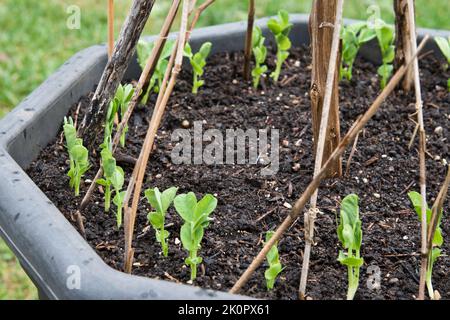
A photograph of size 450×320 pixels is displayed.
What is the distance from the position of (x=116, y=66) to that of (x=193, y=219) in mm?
339

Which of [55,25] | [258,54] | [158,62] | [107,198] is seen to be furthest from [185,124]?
[55,25]

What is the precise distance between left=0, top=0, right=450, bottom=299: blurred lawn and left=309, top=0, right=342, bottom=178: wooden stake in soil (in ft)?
4.64

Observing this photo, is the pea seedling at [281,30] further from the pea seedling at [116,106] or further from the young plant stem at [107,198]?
the young plant stem at [107,198]

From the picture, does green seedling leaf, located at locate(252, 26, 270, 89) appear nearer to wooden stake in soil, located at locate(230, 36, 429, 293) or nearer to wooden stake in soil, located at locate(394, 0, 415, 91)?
wooden stake in soil, located at locate(394, 0, 415, 91)

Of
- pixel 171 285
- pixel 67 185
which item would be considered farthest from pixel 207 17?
pixel 171 285

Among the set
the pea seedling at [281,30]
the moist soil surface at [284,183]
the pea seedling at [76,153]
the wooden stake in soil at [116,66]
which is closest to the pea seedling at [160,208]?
the moist soil surface at [284,183]

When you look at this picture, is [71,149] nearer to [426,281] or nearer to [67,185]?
[67,185]

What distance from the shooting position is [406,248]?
1.08 meters

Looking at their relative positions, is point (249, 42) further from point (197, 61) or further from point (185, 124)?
point (185, 124)

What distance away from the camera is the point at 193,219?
0.98m

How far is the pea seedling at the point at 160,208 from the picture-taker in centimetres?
100

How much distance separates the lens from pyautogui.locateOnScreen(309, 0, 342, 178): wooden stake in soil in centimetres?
111

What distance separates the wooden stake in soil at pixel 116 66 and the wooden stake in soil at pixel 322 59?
0.85 feet
